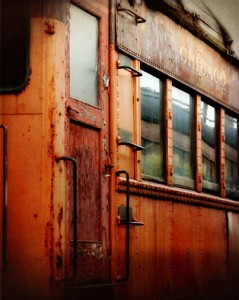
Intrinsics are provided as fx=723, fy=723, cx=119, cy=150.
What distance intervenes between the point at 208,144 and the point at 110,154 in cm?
217

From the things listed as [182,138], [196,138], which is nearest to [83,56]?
[182,138]

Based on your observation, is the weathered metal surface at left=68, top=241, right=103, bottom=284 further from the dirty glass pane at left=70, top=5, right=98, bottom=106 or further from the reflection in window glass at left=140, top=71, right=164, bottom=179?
the reflection in window glass at left=140, top=71, right=164, bottom=179

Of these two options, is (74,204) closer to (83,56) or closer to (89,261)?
(89,261)

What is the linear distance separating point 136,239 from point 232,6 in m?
3.05

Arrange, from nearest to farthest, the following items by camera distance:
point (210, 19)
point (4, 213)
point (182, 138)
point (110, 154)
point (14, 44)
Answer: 1. point (4, 213)
2. point (14, 44)
3. point (110, 154)
4. point (182, 138)
5. point (210, 19)

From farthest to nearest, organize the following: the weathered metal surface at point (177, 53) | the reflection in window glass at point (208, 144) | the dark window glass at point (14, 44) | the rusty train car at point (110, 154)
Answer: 1. the reflection in window glass at point (208, 144)
2. the weathered metal surface at point (177, 53)
3. the dark window glass at point (14, 44)
4. the rusty train car at point (110, 154)

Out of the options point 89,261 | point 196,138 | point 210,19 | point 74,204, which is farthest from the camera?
point 210,19

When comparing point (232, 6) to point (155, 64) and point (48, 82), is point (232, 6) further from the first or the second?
point (48, 82)

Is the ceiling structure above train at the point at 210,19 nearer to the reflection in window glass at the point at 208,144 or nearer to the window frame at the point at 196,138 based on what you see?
the window frame at the point at 196,138

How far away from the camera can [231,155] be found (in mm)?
7477

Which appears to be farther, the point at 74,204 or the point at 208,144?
the point at 208,144

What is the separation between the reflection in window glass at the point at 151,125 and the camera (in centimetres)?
544

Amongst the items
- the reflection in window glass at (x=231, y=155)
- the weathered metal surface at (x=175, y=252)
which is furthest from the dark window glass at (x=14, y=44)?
the reflection in window glass at (x=231, y=155)

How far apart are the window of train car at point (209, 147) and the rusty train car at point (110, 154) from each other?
2 cm
